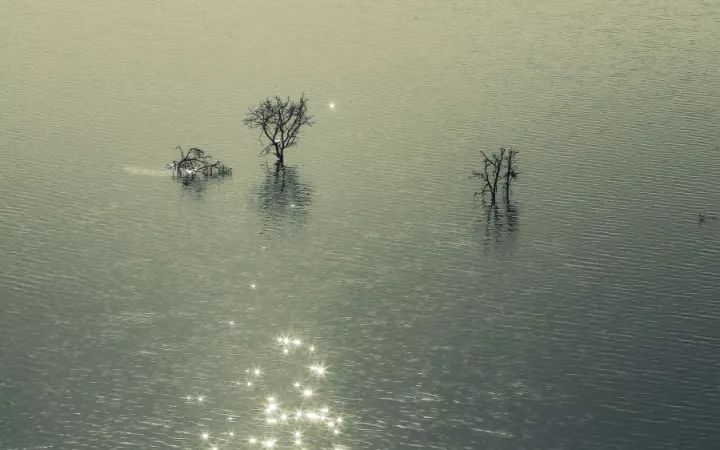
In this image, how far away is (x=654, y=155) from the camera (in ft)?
653

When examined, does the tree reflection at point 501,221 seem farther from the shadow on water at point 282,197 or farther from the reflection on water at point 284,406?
the reflection on water at point 284,406

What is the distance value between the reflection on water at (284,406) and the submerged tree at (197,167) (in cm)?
6295

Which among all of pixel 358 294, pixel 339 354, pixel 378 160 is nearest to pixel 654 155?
pixel 378 160

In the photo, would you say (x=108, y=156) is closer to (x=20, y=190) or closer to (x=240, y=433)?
(x=20, y=190)

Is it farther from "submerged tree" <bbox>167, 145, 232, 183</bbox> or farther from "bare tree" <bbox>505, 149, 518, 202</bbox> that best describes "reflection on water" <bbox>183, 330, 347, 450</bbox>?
"submerged tree" <bbox>167, 145, 232, 183</bbox>

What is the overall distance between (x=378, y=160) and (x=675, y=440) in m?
95.5

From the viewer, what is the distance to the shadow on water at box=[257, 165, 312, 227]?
6895 inches

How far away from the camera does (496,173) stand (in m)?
182

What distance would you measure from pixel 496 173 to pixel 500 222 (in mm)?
13204

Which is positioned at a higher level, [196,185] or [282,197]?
[196,185]

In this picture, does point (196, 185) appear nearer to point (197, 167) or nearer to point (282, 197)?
point (197, 167)

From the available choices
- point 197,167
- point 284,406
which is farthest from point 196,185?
point 284,406

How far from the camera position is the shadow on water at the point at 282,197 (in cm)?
17512

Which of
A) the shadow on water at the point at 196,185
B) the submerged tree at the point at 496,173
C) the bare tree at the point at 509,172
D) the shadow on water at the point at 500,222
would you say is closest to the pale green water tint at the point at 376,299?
the shadow on water at the point at 500,222
